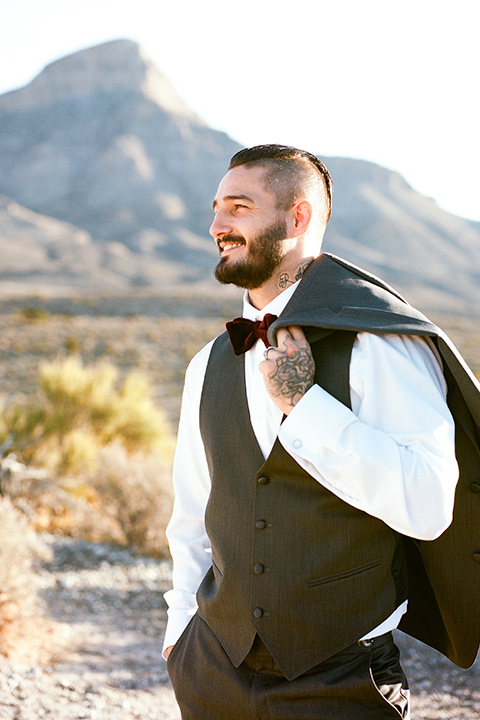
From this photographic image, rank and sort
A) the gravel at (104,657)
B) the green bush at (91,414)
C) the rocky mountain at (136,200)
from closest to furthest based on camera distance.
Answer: the gravel at (104,657), the green bush at (91,414), the rocky mountain at (136,200)

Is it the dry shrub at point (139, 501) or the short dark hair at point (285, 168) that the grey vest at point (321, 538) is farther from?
the dry shrub at point (139, 501)

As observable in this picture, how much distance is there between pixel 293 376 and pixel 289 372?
1cm

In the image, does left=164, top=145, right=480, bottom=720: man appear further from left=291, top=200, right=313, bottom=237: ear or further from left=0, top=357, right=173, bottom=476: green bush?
left=0, top=357, right=173, bottom=476: green bush

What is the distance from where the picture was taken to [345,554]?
1.69 m

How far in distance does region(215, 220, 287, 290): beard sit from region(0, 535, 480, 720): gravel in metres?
2.47

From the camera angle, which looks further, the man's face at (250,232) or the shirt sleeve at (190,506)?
the shirt sleeve at (190,506)

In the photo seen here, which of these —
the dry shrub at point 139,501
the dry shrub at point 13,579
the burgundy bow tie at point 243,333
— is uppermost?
the burgundy bow tie at point 243,333

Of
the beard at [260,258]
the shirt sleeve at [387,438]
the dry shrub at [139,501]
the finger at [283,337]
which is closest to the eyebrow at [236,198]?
the beard at [260,258]

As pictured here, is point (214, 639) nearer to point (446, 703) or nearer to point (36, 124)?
point (446, 703)

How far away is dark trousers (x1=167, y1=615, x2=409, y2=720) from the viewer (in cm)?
166

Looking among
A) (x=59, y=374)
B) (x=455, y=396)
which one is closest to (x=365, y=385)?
(x=455, y=396)

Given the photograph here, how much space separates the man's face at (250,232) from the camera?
199 cm

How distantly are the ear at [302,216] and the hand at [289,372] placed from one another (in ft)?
1.48

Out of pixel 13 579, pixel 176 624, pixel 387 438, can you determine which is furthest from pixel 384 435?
pixel 13 579
